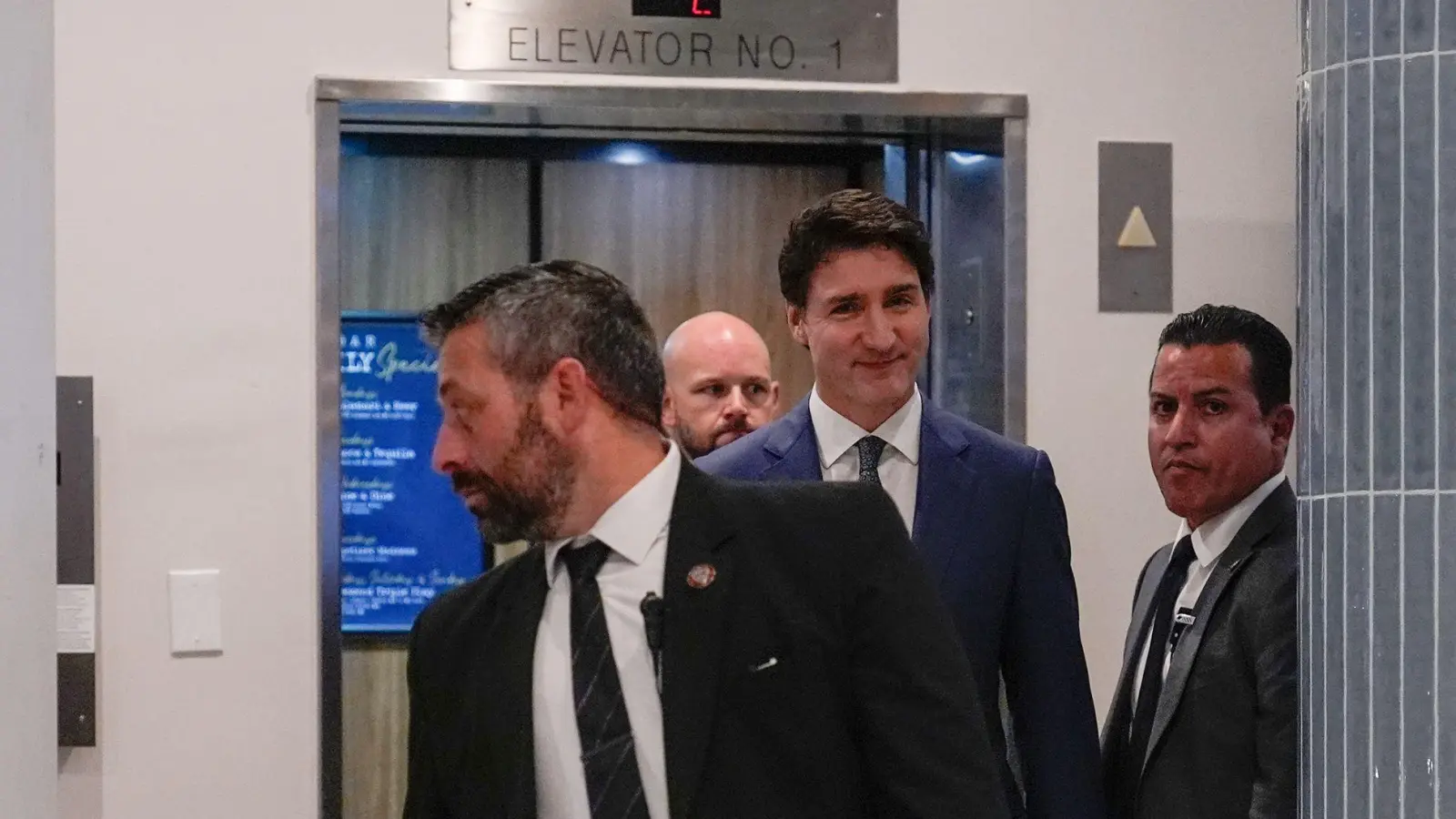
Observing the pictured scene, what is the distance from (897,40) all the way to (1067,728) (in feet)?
6.23

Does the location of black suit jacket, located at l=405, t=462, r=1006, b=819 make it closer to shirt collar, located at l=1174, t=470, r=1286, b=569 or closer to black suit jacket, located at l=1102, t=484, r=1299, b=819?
black suit jacket, located at l=1102, t=484, r=1299, b=819

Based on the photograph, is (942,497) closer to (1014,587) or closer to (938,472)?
(938,472)

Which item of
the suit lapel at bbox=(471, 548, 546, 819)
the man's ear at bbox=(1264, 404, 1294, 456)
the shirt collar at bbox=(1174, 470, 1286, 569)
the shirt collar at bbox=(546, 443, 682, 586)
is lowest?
the suit lapel at bbox=(471, 548, 546, 819)

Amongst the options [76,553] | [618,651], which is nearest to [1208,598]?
[618,651]

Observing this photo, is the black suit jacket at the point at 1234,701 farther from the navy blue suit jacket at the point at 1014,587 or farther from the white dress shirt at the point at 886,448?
the white dress shirt at the point at 886,448

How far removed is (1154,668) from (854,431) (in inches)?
22.8

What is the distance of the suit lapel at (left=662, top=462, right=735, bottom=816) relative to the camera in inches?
73.2

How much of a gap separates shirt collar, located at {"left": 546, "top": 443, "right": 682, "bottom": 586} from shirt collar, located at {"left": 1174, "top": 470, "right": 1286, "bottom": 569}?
1.05 metres

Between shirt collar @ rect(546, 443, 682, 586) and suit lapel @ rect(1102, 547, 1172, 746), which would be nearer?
shirt collar @ rect(546, 443, 682, 586)

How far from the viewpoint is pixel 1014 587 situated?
8.42 feet

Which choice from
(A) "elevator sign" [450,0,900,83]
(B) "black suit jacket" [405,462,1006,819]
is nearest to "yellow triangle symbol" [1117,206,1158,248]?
(A) "elevator sign" [450,0,900,83]

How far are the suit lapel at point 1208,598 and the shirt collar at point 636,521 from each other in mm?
943

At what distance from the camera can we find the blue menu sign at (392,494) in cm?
454
